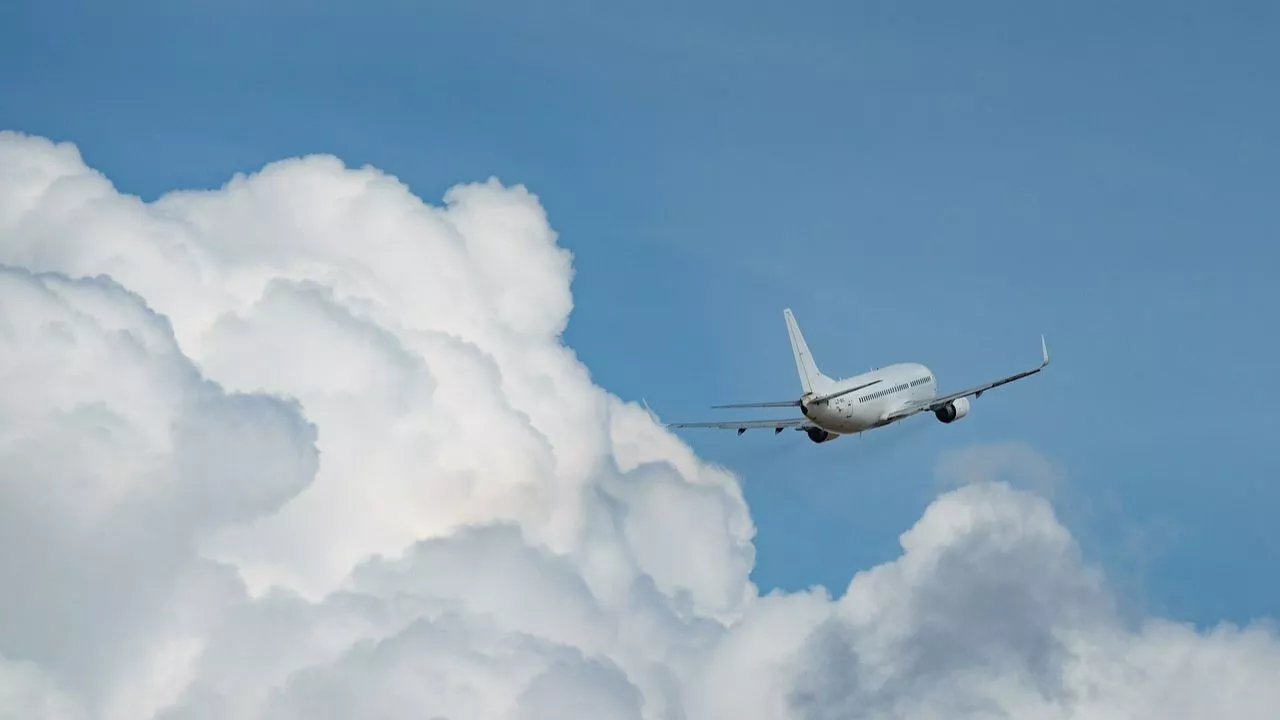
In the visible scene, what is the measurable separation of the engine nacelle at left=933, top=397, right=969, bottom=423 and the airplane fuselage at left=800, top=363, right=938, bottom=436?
4235 mm

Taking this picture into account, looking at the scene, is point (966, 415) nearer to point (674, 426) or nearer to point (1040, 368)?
point (1040, 368)

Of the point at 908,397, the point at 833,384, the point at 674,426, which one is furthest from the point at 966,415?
the point at 674,426

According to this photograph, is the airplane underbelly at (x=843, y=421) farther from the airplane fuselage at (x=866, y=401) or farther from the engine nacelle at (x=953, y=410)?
the engine nacelle at (x=953, y=410)

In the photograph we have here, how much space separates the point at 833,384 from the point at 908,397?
51.3 ft

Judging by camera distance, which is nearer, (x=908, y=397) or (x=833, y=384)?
(x=833, y=384)

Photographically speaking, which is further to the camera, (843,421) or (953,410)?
(953,410)

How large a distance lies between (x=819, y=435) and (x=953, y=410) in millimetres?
15295

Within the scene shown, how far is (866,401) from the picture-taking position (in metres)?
182

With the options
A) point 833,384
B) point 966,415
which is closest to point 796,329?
point 833,384

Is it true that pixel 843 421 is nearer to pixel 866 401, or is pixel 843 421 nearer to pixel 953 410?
pixel 866 401

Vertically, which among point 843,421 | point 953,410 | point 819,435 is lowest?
point 843,421

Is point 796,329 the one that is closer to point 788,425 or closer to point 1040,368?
point 788,425

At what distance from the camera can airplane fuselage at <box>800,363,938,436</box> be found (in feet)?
578

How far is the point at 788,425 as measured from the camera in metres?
187
